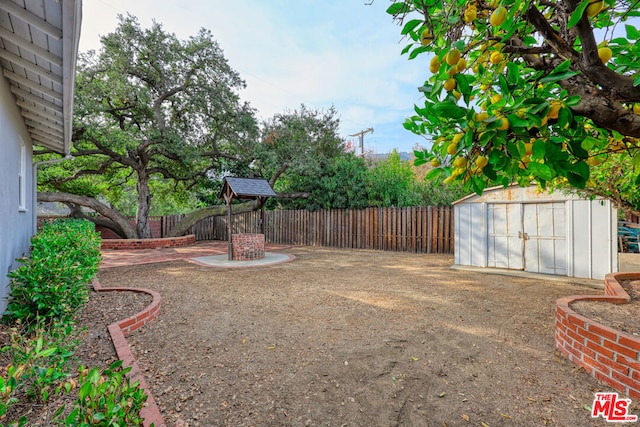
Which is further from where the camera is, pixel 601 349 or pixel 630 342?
pixel 601 349

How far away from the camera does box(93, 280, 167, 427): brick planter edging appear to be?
1787mm

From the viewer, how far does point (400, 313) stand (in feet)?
13.2

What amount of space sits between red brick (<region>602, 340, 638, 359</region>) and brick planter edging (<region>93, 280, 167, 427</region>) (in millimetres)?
3284

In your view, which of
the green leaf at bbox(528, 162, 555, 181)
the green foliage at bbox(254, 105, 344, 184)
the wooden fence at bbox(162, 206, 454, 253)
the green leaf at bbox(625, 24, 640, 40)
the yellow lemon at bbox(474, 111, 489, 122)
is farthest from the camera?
the green foliage at bbox(254, 105, 344, 184)

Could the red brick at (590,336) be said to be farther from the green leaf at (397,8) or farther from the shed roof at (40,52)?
the shed roof at (40,52)

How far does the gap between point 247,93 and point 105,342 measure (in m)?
12.5

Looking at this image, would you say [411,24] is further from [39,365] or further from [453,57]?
[39,365]

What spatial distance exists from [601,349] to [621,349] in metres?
0.17

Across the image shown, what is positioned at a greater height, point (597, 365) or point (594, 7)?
point (594, 7)

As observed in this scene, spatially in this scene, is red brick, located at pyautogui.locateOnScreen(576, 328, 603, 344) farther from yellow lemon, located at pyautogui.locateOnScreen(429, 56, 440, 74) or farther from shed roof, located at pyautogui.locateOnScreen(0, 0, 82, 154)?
shed roof, located at pyautogui.locateOnScreen(0, 0, 82, 154)

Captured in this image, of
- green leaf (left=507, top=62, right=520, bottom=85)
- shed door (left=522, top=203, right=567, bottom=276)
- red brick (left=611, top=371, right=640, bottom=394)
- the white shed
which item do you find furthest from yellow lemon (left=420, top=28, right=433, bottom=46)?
shed door (left=522, top=203, right=567, bottom=276)

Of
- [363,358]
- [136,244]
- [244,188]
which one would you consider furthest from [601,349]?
[136,244]

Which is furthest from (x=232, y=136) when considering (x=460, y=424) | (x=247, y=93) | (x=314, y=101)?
(x=460, y=424)

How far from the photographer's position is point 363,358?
2797 millimetres
